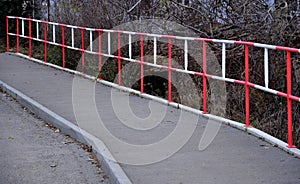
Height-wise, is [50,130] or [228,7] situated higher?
[228,7]

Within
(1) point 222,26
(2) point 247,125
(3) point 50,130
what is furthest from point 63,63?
(2) point 247,125

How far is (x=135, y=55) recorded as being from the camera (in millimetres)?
15922

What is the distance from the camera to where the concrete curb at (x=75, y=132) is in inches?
290

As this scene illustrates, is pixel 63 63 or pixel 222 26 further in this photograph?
pixel 63 63

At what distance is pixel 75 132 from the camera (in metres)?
9.92

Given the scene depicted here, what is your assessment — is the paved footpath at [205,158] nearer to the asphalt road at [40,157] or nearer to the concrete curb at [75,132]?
the concrete curb at [75,132]

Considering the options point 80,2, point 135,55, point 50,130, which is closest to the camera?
point 50,130

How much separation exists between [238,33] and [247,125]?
3.63 m

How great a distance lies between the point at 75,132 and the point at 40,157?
46.3 inches

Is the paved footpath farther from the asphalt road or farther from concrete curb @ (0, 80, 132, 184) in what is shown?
the asphalt road

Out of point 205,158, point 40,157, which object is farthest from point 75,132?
point 205,158

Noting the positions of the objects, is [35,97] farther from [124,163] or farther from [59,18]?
[59,18]

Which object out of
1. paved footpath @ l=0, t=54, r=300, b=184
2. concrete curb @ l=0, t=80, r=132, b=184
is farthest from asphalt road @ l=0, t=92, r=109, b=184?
paved footpath @ l=0, t=54, r=300, b=184

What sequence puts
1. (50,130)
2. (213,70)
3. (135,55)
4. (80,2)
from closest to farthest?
(50,130)
(213,70)
(135,55)
(80,2)
